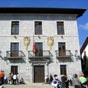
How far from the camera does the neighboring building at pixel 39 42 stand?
3020 centimetres

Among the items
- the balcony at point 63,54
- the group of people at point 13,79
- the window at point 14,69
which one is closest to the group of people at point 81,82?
the group of people at point 13,79

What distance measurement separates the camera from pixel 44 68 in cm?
3059

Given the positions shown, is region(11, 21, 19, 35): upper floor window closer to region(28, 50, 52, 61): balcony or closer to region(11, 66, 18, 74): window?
region(28, 50, 52, 61): balcony

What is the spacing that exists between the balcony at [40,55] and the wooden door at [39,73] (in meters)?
1.03

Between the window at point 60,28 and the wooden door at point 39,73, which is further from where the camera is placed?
the window at point 60,28

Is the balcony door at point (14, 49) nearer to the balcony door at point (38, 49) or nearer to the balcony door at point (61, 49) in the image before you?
the balcony door at point (38, 49)

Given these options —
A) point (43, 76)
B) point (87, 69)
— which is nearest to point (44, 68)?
point (43, 76)

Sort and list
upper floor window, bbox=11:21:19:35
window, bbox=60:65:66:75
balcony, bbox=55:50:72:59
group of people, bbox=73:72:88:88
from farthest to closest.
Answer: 1. upper floor window, bbox=11:21:19:35
2. window, bbox=60:65:66:75
3. balcony, bbox=55:50:72:59
4. group of people, bbox=73:72:88:88

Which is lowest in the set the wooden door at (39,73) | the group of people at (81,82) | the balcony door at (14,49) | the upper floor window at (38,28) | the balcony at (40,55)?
the group of people at (81,82)

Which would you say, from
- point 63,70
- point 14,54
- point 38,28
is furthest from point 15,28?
point 63,70

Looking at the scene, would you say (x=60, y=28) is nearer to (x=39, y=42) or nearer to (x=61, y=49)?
(x=61, y=49)

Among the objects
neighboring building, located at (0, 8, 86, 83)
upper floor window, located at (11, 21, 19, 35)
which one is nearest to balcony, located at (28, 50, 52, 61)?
neighboring building, located at (0, 8, 86, 83)

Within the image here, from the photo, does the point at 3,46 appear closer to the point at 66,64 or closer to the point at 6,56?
the point at 6,56

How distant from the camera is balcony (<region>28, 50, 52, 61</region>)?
3028 cm
